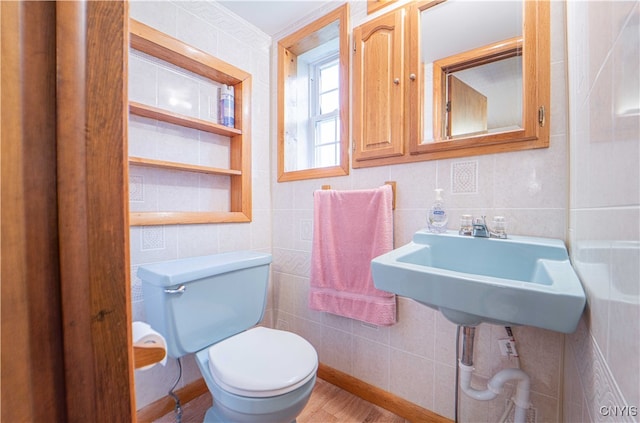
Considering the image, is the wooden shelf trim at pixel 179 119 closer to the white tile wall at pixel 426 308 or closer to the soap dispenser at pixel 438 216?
the white tile wall at pixel 426 308

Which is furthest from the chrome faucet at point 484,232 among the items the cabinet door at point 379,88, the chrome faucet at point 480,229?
the cabinet door at point 379,88

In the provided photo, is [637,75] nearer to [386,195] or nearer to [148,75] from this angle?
[386,195]

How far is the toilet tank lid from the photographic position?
3.22 feet

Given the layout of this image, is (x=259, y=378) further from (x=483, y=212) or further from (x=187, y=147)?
(x=187, y=147)

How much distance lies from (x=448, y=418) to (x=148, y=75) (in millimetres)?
1981

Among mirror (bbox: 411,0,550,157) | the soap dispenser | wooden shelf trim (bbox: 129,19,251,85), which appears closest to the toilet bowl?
the soap dispenser

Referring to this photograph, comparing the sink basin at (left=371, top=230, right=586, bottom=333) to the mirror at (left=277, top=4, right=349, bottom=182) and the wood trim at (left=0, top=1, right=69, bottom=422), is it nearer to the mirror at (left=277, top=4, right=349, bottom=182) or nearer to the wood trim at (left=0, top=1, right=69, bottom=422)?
the wood trim at (left=0, top=1, right=69, bottom=422)

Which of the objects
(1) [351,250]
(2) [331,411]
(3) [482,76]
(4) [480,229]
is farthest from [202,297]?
(3) [482,76]

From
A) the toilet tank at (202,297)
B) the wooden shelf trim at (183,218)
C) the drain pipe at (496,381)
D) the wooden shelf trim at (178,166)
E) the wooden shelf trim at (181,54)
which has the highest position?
the wooden shelf trim at (181,54)

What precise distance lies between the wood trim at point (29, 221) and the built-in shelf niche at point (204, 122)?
988 mm

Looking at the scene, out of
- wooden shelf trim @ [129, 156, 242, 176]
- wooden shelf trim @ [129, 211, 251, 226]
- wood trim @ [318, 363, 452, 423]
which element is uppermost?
wooden shelf trim @ [129, 156, 242, 176]

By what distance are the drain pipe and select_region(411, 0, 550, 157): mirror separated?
27.5 inches

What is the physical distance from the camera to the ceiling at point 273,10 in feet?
4.53

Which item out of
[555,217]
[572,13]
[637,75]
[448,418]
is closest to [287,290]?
[448,418]
